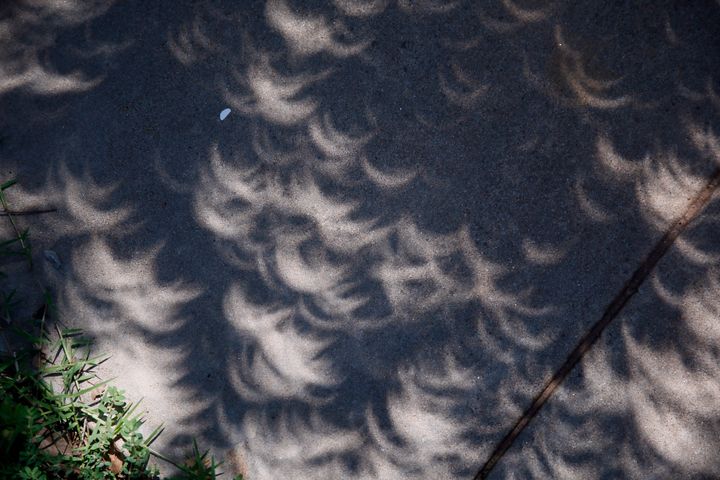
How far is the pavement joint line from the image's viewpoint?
2945 millimetres

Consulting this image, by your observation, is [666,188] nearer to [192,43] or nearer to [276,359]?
[276,359]

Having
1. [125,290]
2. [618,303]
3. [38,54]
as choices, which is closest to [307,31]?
[38,54]

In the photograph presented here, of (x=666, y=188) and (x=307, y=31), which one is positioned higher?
(x=307, y=31)

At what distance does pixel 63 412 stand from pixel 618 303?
2803mm

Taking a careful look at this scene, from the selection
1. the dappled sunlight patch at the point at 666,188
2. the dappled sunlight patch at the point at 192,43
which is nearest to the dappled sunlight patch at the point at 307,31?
the dappled sunlight patch at the point at 192,43

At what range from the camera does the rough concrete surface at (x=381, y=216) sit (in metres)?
2.95

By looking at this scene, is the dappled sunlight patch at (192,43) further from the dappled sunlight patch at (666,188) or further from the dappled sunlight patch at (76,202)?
the dappled sunlight patch at (666,188)

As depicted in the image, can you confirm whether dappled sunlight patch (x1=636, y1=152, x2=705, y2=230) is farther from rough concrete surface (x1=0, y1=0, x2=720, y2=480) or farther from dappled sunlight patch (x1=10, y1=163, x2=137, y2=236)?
dappled sunlight patch (x1=10, y1=163, x2=137, y2=236)

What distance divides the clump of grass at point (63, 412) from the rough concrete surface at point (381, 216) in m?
0.11

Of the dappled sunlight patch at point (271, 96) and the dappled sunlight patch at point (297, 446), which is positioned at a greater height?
the dappled sunlight patch at point (271, 96)

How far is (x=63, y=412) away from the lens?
2.97 metres

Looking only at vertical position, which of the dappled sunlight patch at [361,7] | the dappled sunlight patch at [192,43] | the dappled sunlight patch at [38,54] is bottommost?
the dappled sunlight patch at [38,54]

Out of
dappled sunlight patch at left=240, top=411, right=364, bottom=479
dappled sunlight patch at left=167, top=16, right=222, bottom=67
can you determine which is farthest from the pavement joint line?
dappled sunlight patch at left=167, top=16, right=222, bottom=67

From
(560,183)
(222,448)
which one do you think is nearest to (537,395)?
(560,183)
